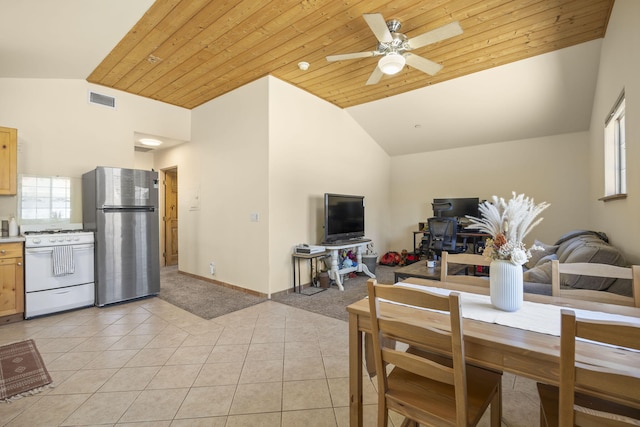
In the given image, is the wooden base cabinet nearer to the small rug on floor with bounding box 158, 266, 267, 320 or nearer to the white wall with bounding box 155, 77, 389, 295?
the small rug on floor with bounding box 158, 266, 267, 320

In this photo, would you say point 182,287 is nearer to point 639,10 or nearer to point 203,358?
point 203,358

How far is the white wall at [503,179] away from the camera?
→ 5.23 meters

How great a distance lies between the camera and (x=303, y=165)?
4.67 m

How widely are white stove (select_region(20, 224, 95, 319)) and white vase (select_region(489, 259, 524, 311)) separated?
4.27 meters

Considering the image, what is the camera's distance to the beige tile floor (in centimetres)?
179

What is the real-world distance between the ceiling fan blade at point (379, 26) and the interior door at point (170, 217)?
17.1 ft

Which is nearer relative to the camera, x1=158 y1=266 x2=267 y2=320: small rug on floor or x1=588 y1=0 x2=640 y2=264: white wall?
x1=588 y1=0 x2=640 y2=264: white wall

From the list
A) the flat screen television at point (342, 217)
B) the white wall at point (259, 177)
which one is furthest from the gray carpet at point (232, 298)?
the flat screen television at point (342, 217)

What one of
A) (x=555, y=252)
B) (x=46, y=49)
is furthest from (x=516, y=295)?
(x=46, y=49)

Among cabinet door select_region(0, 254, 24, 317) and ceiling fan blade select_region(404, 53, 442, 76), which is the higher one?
ceiling fan blade select_region(404, 53, 442, 76)

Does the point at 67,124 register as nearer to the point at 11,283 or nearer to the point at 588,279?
the point at 11,283

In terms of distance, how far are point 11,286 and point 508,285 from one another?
14.8ft

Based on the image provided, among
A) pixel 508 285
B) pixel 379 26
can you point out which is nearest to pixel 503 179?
pixel 379 26

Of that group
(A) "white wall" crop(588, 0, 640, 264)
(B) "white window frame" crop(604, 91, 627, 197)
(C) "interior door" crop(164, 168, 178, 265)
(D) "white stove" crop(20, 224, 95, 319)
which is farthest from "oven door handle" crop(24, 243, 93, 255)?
(B) "white window frame" crop(604, 91, 627, 197)
